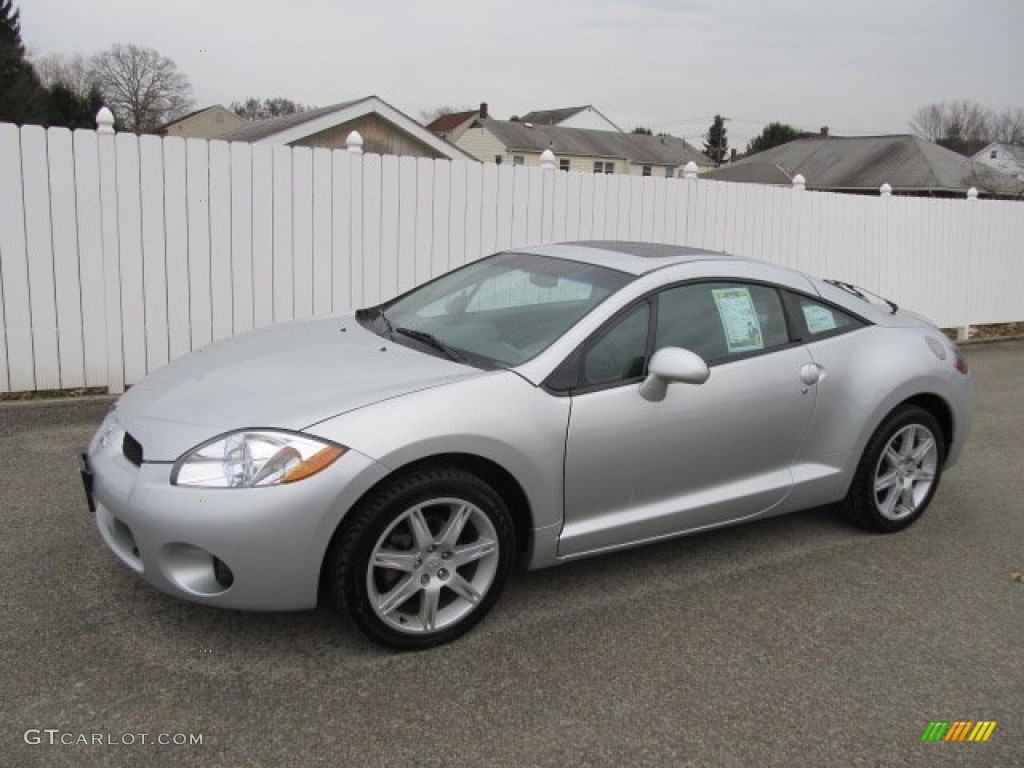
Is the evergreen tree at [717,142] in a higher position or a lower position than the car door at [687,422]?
higher

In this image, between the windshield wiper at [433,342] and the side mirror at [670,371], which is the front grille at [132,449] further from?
the side mirror at [670,371]

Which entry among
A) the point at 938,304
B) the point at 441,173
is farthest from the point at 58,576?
the point at 938,304

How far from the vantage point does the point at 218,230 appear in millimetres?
6918

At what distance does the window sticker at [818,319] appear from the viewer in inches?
171

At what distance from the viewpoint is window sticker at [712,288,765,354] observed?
4.06 meters

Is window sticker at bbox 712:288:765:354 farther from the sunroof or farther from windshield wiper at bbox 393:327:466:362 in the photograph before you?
windshield wiper at bbox 393:327:466:362

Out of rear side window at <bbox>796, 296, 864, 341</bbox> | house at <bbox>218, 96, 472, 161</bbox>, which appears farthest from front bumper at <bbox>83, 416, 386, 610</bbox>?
house at <bbox>218, 96, 472, 161</bbox>

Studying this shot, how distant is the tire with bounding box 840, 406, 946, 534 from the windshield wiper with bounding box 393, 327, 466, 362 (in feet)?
7.18

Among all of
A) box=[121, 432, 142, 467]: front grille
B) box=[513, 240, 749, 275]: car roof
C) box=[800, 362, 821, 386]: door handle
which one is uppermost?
box=[513, 240, 749, 275]: car roof

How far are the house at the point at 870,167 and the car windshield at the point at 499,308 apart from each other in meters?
38.3

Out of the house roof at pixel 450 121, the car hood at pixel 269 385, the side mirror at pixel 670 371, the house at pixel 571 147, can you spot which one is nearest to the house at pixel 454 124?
the house roof at pixel 450 121

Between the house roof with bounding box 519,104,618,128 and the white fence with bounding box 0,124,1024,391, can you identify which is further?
the house roof with bounding box 519,104,618,128

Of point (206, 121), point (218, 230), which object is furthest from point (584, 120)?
point (218, 230)

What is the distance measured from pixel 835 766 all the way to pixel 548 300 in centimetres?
219
